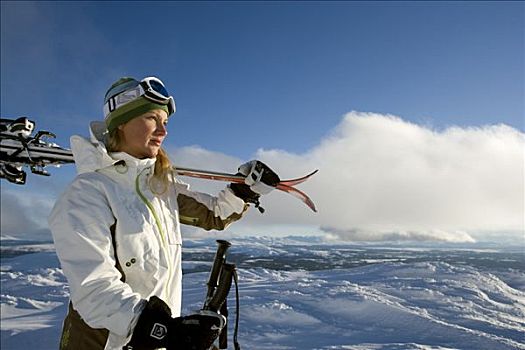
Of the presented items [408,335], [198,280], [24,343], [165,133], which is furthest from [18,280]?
[165,133]

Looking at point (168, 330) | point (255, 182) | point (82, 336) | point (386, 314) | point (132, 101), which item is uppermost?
point (132, 101)

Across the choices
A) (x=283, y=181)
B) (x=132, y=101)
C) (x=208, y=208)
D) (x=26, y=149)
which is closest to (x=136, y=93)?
(x=132, y=101)

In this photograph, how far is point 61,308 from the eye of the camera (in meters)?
12.0

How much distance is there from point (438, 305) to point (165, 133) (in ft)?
20.1

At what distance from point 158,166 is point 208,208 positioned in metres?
0.56

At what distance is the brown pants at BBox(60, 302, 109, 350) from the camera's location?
6.20ft

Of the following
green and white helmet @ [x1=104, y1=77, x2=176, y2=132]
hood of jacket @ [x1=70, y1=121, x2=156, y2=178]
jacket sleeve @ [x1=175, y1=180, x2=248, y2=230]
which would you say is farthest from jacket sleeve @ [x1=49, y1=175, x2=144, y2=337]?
jacket sleeve @ [x1=175, y1=180, x2=248, y2=230]

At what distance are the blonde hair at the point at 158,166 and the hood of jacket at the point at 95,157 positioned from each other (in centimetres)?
6

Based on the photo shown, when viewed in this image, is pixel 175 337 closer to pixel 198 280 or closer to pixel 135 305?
pixel 135 305

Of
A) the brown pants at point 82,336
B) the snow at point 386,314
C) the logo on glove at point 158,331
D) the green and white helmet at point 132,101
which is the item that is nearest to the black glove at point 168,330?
the logo on glove at point 158,331

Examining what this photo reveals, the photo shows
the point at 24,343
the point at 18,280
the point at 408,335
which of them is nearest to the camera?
the point at 408,335

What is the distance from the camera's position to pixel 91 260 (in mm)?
1618

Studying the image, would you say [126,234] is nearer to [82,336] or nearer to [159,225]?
[159,225]

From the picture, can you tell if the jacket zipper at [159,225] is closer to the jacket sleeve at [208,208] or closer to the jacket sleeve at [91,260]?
the jacket sleeve at [91,260]
